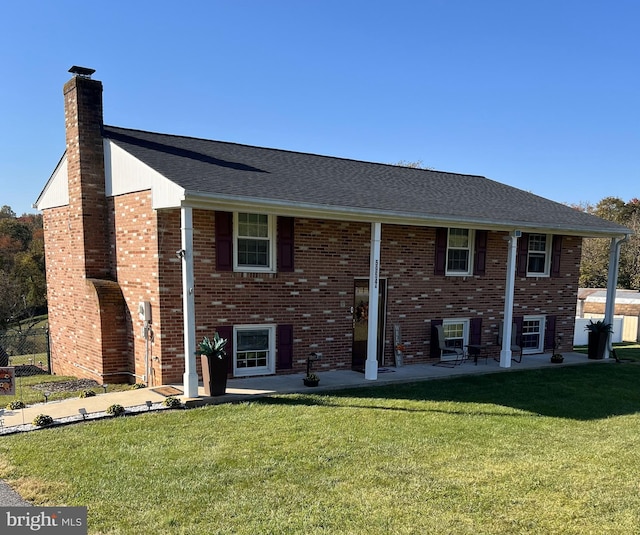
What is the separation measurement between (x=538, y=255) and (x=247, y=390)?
9860mm

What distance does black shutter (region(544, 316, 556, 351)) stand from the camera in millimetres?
14188

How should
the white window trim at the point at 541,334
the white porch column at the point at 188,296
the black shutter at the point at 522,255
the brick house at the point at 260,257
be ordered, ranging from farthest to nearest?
1. the white window trim at the point at 541,334
2. the black shutter at the point at 522,255
3. the brick house at the point at 260,257
4. the white porch column at the point at 188,296

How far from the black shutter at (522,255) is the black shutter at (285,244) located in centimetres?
705

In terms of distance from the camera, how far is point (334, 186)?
1075cm

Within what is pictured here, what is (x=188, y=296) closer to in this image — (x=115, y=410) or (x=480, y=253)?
(x=115, y=410)

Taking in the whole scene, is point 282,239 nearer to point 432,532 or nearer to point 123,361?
point 123,361

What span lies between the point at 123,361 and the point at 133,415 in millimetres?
3699

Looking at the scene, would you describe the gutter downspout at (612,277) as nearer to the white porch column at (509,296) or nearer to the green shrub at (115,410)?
the white porch column at (509,296)

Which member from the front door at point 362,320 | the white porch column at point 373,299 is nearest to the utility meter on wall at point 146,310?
the white porch column at point 373,299

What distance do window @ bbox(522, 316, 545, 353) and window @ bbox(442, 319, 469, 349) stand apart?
2.19 metres

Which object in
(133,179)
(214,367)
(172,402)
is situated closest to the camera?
(172,402)

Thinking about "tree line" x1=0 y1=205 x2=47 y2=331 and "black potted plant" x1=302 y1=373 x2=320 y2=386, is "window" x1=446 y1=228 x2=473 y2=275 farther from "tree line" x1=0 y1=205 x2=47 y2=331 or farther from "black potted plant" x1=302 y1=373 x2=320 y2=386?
"tree line" x1=0 y1=205 x2=47 y2=331

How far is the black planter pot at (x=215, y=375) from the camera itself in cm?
824

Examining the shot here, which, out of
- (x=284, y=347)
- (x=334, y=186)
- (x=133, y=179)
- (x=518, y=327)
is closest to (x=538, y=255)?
(x=518, y=327)
